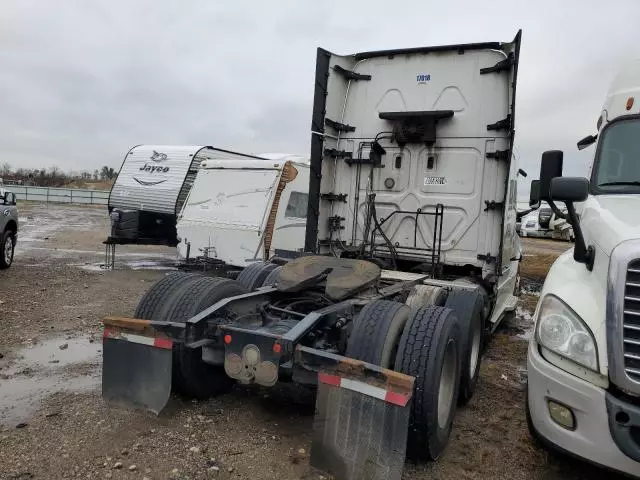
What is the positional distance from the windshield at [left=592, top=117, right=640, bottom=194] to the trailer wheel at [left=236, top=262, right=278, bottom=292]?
335cm

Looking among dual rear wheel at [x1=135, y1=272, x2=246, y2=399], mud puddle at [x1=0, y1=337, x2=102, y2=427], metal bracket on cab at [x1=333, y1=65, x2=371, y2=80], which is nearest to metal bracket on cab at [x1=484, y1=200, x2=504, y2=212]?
metal bracket on cab at [x1=333, y1=65, x2=371, y2=80]

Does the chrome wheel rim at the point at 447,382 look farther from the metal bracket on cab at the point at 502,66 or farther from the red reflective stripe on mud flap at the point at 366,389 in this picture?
the metal bracket on cab at the point at 502,66

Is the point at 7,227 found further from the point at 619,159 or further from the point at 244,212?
the point at 619,159

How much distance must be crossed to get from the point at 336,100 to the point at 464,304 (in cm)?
338

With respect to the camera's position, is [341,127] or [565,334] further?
[341,127]

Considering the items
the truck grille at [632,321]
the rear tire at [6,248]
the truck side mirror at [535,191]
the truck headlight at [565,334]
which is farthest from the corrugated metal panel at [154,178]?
the truck grille at [632,321]

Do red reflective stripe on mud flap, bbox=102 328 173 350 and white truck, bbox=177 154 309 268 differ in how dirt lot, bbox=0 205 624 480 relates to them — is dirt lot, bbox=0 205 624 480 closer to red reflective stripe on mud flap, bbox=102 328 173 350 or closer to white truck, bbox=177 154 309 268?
red reflective stripe on mud flap, bbox=102 328 173 350

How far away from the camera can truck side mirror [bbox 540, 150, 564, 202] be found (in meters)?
4.39

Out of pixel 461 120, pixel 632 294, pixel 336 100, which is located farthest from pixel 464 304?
pixel 336 100

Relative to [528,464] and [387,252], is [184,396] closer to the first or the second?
[528,464]

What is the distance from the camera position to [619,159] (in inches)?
162

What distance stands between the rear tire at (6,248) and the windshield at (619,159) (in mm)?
10662

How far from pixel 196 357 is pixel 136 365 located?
46 centimetres

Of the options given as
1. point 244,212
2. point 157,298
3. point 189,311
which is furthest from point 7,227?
point 189,311
